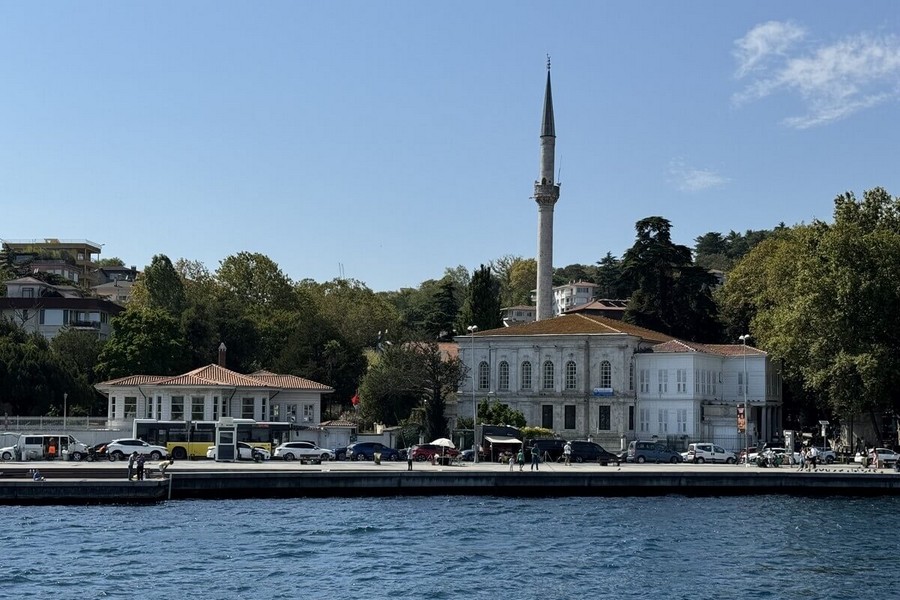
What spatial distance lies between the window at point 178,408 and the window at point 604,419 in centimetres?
2555

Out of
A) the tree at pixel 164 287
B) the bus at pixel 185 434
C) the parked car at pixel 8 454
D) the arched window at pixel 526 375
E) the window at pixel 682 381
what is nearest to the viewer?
the parked car at pixel 8 454

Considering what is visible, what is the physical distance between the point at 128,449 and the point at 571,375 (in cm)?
2914

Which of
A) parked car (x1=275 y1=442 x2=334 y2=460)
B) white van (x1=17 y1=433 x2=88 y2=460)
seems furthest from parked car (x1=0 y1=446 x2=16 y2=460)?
parked car (x1=275 y1=442 x2=334 y2=460)

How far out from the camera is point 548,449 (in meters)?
70.9

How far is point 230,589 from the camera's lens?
33.6m

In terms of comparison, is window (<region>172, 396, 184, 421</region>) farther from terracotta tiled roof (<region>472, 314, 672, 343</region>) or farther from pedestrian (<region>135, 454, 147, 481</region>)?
pedestrian (<region>135, 454, 147, 481</region>)

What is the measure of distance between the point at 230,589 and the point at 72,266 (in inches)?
5190

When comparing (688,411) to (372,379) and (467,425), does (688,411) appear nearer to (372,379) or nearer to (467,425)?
(467,425)

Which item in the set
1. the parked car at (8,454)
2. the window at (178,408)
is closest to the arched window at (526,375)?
the window at (178,408)

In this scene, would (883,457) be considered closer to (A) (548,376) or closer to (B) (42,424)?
(A) (548,376)

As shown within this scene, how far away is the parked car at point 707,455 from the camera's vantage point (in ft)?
231

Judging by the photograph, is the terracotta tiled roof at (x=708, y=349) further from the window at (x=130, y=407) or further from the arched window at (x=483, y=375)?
the window at (x=130, y=407)

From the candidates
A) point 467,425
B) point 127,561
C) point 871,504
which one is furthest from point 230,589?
point 467,425

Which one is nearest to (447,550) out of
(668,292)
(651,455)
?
(651,455)
